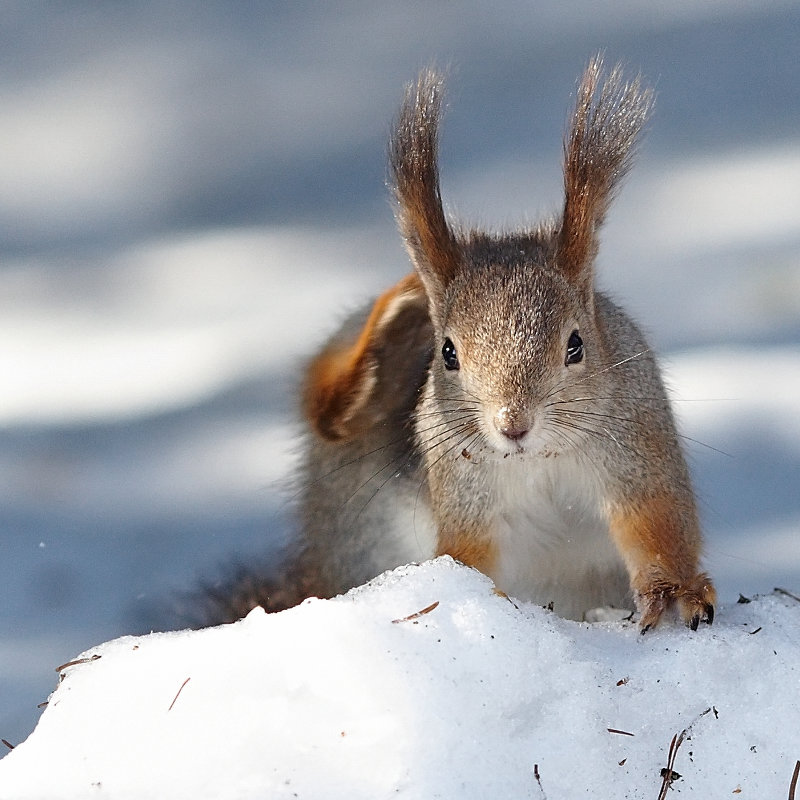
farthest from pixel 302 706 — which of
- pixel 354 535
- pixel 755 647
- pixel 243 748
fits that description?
pixel 354 535

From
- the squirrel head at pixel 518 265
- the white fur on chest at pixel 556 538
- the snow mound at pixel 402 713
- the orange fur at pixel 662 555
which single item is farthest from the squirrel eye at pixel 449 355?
the snow mound at pixel 402 713

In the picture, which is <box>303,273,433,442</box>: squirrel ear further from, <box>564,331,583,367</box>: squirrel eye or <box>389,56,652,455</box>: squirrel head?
<box>564,331,583,367</box>: squirrel eye

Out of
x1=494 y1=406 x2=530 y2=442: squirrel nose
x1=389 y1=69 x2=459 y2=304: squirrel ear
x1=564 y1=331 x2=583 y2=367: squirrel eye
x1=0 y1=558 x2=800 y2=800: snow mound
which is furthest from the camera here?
x1=389 y1=69 x2=459 y2=304: squirrel ear

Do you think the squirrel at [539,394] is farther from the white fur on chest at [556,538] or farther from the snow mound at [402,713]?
the snow mound at [402,713]

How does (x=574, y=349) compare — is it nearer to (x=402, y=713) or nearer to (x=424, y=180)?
(x=424, y=180)

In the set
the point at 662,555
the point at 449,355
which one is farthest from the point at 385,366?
the point at 662,555

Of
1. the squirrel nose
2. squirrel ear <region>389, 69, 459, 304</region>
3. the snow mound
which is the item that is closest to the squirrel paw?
the snow mound
